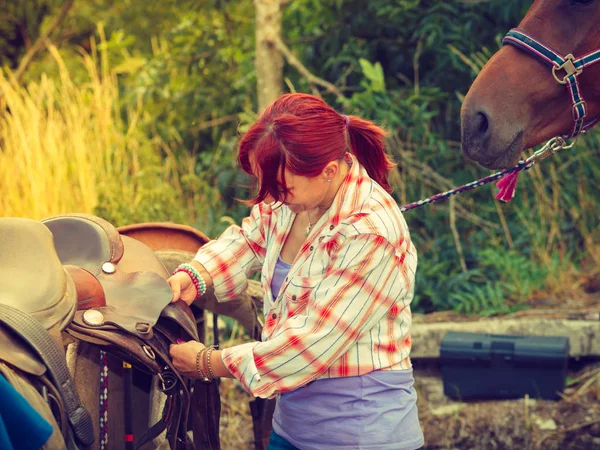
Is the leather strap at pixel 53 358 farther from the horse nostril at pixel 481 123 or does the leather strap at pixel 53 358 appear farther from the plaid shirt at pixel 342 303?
the horse nostril at pixel 481 123

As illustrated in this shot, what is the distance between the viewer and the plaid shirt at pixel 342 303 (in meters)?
1.90

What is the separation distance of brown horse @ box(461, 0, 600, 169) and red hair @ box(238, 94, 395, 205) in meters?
0.82

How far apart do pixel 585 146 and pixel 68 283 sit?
3989 mm

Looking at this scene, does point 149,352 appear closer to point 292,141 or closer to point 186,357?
point 186,357

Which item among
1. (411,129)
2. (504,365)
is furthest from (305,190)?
(411,129)

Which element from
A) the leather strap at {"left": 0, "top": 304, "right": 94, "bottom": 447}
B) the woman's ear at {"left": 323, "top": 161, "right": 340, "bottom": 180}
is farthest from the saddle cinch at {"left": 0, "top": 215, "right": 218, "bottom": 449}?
the woman's ear at {"left": 323, "top": 161, "right": 340, "bottom": 180}

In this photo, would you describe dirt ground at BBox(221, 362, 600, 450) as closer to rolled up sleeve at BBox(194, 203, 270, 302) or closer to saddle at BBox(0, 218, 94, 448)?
rolled up sleeve at BBox(194, 203, 270, 302)

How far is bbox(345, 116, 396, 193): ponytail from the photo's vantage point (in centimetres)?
212

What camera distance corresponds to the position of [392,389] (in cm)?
204

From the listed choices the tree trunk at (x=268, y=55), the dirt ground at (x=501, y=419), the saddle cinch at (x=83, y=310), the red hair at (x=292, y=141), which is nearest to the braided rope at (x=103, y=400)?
the saddle cinch at (x=83, y=310)

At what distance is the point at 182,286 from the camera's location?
2.34 metres

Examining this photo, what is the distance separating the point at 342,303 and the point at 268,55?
12.0 ft

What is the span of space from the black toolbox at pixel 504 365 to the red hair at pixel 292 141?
7.47ft

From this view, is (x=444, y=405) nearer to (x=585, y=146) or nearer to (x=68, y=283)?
(x=585, y=146)
